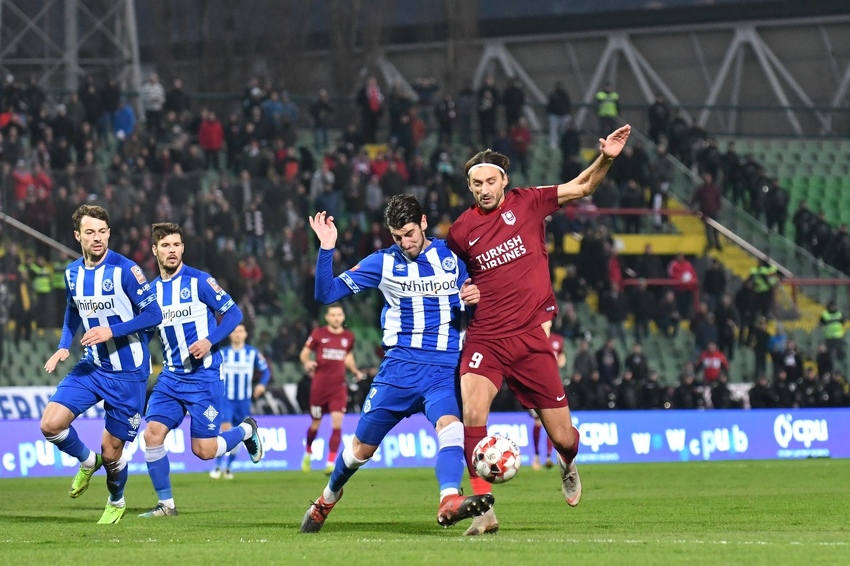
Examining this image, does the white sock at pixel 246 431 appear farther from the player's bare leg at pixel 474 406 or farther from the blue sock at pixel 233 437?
the player's bare leg at pixel 474 406

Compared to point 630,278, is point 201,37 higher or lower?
higher

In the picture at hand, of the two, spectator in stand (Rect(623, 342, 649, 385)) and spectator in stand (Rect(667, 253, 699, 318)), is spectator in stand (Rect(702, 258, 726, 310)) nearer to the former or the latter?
spectator in stand (Rect(667, 253, 699, 318))

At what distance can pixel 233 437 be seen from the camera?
14047mm

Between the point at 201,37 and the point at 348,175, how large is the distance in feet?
84.1

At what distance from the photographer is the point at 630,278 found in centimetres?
3086

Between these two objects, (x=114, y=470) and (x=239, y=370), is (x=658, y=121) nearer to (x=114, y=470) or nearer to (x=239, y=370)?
(x=239, y=370)

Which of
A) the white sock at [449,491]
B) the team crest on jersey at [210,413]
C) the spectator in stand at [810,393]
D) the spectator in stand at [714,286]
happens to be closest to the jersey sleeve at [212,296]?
the team crest on jersey at [210,413]

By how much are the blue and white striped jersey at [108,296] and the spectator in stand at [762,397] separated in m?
16.6

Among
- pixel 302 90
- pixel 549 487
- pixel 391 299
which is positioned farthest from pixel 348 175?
pixel 302 90

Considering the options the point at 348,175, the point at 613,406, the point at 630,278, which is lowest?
the point at 613,406

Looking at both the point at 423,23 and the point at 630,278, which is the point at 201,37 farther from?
the point at 630,278

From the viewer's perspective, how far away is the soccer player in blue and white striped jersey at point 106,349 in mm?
12281

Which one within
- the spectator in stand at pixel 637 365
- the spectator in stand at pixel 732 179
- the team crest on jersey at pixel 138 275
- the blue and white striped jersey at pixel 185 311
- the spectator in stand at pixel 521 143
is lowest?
the spectator in stand at pixel 637 365

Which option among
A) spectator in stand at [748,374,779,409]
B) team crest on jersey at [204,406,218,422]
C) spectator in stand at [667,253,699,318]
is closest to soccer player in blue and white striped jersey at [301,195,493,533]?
team crest on jersey at [204,406,218,422]
